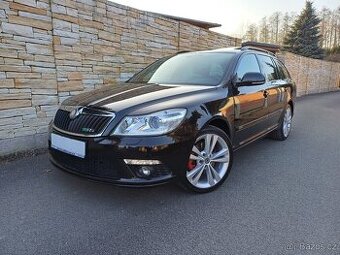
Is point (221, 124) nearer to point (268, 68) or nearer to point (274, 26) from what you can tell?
point (268, 68)

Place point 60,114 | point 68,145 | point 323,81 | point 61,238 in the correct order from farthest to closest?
point 323,81
point 60,114
point 68,145
point 61,238

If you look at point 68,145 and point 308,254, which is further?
point 68,145

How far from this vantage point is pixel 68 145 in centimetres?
293

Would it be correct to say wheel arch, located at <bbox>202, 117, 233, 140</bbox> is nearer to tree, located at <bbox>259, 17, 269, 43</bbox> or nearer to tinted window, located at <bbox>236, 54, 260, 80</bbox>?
tinted window, located at <bbox>236, 54, 260, 80</bbox>

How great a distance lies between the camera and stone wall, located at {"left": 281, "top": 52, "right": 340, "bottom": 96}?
15.5 m

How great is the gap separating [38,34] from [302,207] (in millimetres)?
4202

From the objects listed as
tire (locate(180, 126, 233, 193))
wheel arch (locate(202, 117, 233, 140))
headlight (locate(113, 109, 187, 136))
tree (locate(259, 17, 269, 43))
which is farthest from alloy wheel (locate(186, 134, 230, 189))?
tree (locate(259, 17, 269, 43))

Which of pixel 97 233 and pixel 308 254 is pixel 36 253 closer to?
pixel 97 233

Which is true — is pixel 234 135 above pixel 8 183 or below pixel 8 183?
above

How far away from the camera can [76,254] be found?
224 cm

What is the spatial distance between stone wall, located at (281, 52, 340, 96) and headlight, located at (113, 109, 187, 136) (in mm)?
13211

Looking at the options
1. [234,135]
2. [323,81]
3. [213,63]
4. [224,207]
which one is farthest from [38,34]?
[323,81]

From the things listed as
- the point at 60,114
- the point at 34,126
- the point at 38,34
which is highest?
the point at 38,34

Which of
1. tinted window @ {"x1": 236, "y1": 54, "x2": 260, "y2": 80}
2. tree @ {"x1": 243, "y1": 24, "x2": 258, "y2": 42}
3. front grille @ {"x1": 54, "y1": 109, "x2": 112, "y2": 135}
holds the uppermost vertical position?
tree @ {"x1": 243, "y1": 24, "x2": 258, "y2": 42}
